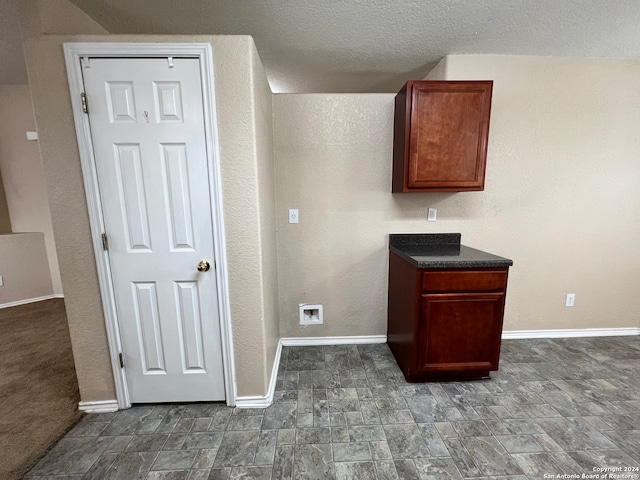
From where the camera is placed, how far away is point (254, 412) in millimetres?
1589

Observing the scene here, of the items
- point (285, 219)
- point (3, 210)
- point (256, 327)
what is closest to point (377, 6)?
point (285, 219)

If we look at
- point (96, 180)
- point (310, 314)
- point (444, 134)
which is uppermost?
point (444, 134)

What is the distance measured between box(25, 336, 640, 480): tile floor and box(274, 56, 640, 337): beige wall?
25.6 inches

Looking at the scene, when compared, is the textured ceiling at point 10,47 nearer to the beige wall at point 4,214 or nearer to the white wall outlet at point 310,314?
the beige wall at point 4,214

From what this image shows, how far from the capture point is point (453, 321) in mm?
1728

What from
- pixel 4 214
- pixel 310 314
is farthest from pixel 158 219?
pixel 4 214

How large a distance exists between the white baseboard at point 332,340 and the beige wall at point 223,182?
718 millimetres

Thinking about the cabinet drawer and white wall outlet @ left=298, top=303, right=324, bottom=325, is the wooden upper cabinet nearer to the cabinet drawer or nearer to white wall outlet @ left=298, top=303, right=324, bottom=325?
the cabinet drawer

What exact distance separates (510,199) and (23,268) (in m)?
5.68

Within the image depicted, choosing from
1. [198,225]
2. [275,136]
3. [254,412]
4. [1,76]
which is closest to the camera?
[198,225]

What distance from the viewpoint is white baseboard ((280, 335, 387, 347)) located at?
237 cm

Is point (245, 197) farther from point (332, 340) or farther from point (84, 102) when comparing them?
point (332, 340)

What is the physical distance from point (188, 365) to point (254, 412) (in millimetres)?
524

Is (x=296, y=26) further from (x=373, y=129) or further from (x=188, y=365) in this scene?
(x=188, y=365)
